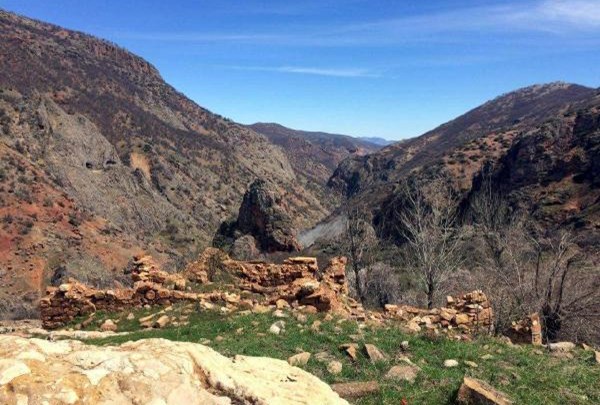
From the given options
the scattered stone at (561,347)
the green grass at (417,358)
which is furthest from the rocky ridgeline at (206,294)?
the scattered stone at (561,347)

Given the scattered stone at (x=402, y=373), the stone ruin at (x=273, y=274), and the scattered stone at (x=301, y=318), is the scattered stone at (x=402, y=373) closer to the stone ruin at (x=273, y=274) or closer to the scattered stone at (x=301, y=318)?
the scattered stone at (x=301, y=318)

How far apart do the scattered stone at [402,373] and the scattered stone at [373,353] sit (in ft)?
2.13

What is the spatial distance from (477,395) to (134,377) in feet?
19.8

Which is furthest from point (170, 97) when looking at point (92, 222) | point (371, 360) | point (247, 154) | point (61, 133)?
point (371, 360)

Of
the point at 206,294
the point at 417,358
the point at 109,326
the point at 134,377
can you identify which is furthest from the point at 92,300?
the point at 134,377

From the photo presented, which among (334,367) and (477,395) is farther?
(334,367)

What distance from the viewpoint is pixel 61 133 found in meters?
77.2

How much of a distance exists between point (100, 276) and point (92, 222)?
1366 centimetres

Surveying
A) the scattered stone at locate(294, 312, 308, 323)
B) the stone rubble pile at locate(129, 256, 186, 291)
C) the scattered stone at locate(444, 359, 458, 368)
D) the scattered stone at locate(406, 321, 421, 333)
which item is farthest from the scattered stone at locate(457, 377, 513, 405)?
the stone rubble pile at locate(129, 256, 186, 291)

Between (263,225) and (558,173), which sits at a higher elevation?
(558,173)

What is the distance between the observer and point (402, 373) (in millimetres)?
9969

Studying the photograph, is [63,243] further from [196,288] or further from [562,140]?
[562,140]

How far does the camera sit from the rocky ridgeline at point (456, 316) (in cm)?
1553

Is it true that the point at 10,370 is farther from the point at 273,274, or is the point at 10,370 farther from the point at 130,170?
the point at 130,170
